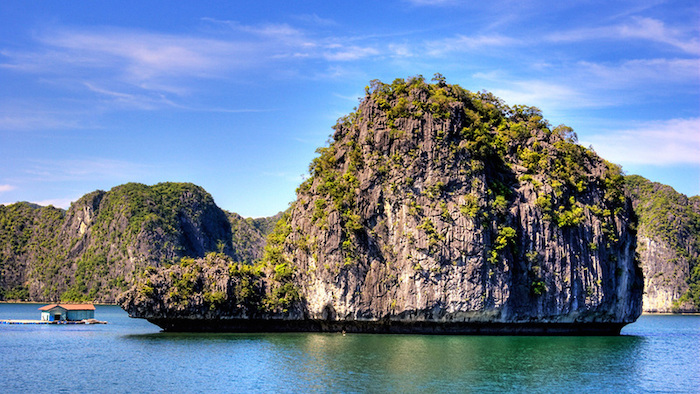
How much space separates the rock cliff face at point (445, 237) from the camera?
51.1 meters

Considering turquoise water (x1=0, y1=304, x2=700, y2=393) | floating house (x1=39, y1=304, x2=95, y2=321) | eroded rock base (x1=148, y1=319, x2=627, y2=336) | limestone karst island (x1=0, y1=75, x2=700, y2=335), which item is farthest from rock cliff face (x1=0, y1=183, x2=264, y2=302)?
turquoise water (x1=0, y1=304, x2=700, y2=393)

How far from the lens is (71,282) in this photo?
14938cm

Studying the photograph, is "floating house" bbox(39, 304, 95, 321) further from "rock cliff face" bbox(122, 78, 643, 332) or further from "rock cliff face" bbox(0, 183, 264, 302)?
"rock cliff face" bbox(0, 183, 264, 302)

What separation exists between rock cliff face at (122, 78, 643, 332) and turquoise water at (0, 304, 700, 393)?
2.40 m

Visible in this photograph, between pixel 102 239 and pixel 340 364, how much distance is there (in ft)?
425

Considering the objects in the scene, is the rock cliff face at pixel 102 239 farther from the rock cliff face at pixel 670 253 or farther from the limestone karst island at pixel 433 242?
the limestone karst island at pixel 433 242

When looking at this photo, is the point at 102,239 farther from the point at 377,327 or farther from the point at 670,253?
the point at 670,253

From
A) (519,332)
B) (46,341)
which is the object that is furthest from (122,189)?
(519,332)

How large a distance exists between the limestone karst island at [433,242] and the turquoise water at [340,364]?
2.34 meters

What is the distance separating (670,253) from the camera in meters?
130

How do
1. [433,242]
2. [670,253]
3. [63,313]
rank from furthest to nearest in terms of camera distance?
[670,253] → [63,313] → [433,242]

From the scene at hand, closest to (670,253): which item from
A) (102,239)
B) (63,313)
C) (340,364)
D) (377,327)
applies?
(377,327)

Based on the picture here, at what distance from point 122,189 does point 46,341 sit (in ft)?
381

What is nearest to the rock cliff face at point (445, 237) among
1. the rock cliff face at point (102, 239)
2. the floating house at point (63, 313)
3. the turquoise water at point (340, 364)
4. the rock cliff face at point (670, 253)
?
the turquoise water at point (340, 364)
